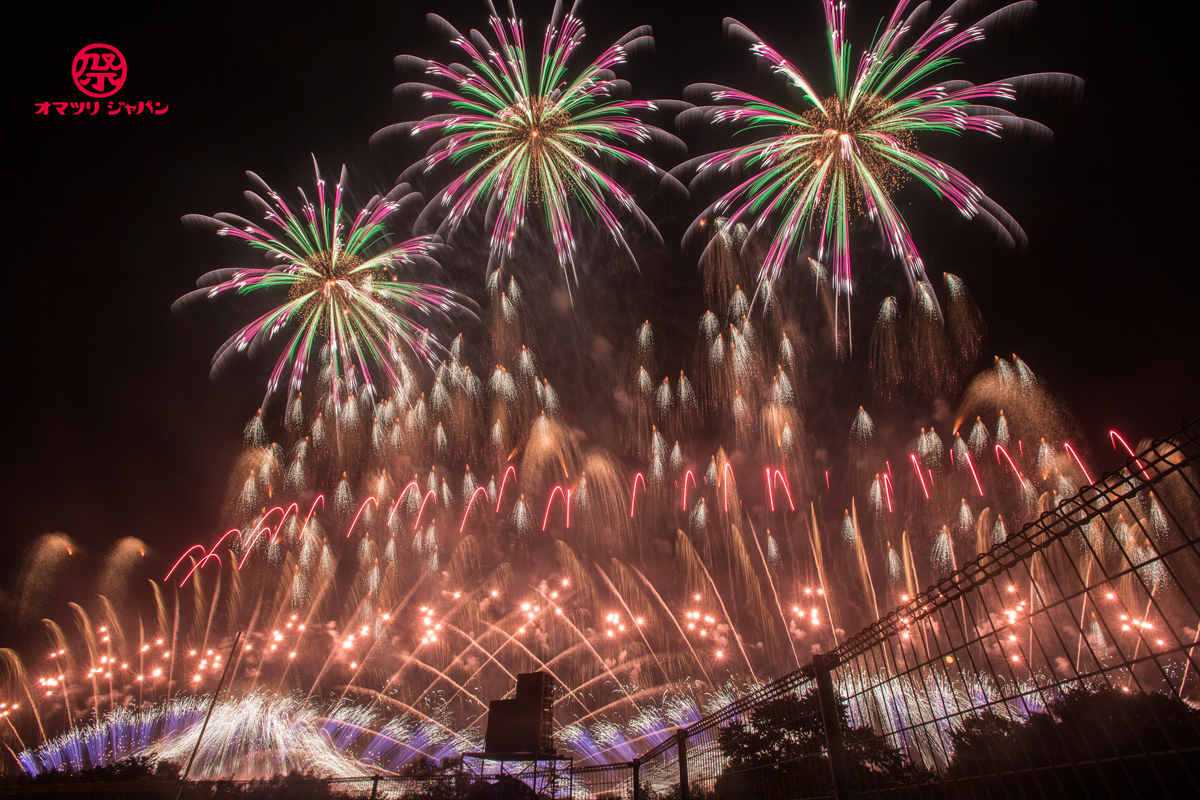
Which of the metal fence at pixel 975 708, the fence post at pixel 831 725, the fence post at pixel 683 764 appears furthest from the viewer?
the fence post at pixel 683 764

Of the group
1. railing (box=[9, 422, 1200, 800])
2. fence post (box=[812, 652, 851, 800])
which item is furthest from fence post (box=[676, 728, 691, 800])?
fence post (box=[812, 652, 851, 800])

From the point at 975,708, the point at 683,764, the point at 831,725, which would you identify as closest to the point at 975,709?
the point at 975,708

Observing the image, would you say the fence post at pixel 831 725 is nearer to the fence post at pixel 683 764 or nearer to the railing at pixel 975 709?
the railing at pixel 975 709

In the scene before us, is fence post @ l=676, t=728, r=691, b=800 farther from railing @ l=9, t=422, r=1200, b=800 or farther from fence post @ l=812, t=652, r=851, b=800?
fence post @ l=812, t=652, r=851, b=800

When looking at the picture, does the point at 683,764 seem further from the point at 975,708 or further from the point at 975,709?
the point at 975,708

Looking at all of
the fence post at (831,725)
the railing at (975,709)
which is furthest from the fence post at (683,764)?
the fence post at (831,725)

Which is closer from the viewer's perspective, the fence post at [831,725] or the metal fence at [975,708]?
the metal fence at [975,708]
